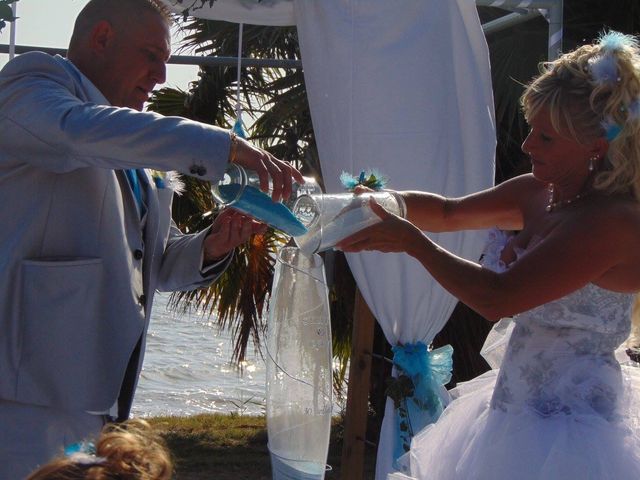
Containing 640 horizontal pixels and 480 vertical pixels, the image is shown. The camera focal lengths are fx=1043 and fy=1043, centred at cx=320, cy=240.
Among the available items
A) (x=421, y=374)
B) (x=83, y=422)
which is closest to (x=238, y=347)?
(x=421, y=374)

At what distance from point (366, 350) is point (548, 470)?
2517 millimetres

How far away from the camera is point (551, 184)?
2904 mm

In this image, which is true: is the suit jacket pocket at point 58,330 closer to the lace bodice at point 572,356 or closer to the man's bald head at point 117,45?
the man's bald head at point 117,45

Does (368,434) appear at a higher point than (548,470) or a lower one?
lower

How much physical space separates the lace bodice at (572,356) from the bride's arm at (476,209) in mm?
411

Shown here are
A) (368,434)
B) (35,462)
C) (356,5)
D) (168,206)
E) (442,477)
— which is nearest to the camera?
(35,462)

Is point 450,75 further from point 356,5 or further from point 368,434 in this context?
point 368,434

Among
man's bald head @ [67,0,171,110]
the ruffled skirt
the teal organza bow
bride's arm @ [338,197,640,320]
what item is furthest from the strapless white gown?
the teal organza bow

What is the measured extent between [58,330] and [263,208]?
50cm

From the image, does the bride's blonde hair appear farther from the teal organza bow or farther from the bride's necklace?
the teal organza bow

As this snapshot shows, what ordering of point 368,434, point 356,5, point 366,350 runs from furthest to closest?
1. point 368,434
2. point 366,350
3. point 356,5

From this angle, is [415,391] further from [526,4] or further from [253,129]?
[253,129]

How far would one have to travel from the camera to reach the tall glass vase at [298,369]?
2.55 metres

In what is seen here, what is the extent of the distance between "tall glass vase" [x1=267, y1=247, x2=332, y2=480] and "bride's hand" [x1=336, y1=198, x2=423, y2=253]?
0.42 ft
